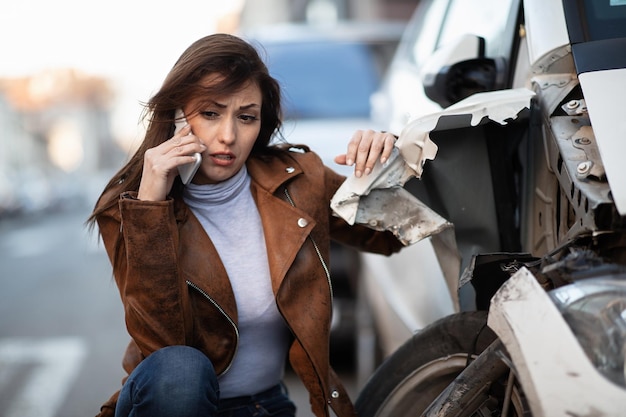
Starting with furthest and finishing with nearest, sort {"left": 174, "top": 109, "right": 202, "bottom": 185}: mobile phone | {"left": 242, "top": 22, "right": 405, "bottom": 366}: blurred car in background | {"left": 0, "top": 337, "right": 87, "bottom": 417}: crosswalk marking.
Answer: {"left": 242, "top": 22, "right": 405, "bottom": 366}: blurred car in background < {"left": 0, "top": 337, "right": 87, "bottom": 417}: crosswalk marking < {"left": 174, "top": 109, "right": 202, "bottom": 185}: mobile phone

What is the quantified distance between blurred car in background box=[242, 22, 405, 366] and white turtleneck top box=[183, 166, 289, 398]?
2414mm

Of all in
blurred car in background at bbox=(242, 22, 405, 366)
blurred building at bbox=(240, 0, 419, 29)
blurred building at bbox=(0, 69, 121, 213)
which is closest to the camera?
blurred car in background at bbox=(242, 22, 405, 366)

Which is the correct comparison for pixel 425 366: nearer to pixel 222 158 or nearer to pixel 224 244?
pixel 224 244

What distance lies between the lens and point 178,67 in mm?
2537

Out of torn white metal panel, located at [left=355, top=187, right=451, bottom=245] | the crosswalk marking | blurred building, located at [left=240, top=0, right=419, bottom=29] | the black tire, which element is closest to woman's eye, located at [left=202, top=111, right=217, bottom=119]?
torn white metal panel, located at [left=355, top=187, right=451, bottom=245]

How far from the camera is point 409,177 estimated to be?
2369 millimetres

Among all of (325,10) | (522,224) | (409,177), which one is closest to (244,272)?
(409,177)

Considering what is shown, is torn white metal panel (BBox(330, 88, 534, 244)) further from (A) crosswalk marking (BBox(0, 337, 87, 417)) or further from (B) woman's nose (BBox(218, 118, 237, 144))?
(A) crosswalk marking (BBox(0, 337, 87, 417))

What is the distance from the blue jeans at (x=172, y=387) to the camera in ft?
7.16

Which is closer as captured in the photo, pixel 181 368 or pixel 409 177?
pixel 181 368

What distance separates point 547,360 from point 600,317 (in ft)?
0.45

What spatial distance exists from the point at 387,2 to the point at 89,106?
7081 centimetres

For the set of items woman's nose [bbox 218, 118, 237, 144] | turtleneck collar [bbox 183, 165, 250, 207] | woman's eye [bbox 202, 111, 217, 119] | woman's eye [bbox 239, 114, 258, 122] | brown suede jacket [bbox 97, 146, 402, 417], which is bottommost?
brown suede jacket [bbox 97, 146, 402, 417]

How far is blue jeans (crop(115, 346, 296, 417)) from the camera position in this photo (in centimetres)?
218
